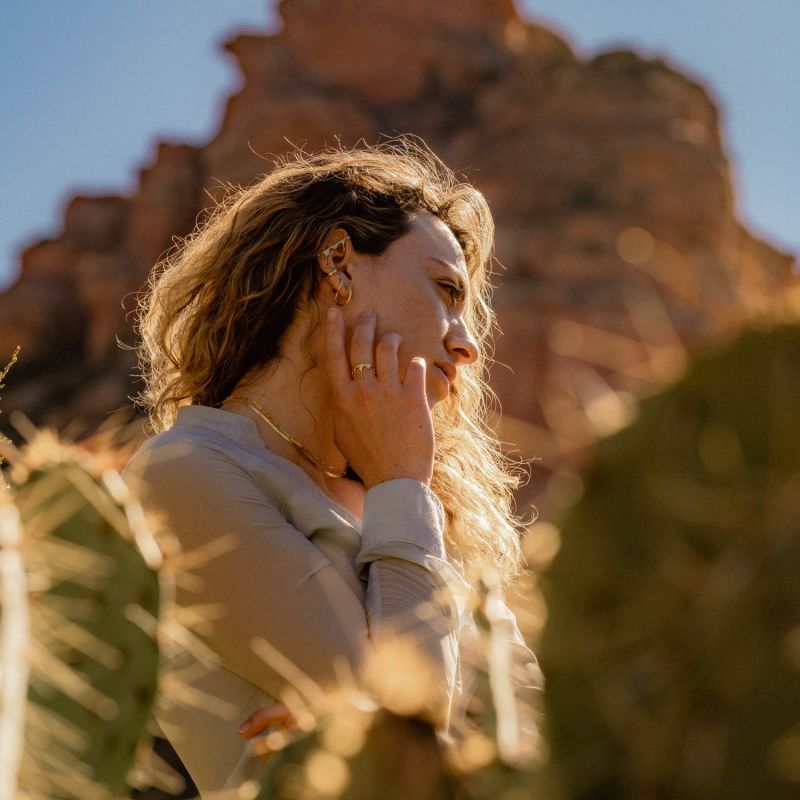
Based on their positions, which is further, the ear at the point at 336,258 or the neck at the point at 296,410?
the ear at the point at 336,258

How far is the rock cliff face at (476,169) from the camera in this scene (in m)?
20.9

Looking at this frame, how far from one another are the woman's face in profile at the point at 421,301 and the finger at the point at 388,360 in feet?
0.25

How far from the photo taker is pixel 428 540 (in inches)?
72.0

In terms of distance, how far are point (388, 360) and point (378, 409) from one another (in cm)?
13

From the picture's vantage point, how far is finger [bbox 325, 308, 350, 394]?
2.23 metres

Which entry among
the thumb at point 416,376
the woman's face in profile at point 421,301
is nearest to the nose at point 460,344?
the woman's face in profile at point 421,301

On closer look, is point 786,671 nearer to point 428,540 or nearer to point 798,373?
point 798,373

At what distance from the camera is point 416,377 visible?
220 centimetres

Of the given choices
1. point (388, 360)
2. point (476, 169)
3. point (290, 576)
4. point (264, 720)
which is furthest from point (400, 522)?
point (476, 169)

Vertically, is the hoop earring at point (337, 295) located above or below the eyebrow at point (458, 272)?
Result: above

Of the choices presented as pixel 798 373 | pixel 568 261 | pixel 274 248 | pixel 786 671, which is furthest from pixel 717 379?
pixel 568 261

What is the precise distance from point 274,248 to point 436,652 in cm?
138

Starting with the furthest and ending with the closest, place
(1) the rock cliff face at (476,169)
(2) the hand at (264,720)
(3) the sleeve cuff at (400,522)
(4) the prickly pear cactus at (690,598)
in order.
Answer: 1. (1) the rock cliff face at (476,169)
2. (3) the sleeve cuff at (400,522)
3. (2) the hand at (264,720)
4. (4) the prickly pear cactus at (690,598)

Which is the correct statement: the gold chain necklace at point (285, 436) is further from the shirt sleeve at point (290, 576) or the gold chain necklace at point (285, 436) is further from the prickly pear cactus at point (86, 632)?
the prickly pear cactus at point (86, 632)
